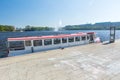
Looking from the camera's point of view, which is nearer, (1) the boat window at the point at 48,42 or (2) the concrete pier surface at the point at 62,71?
(2) the concrete pier surface at the point at 62,71

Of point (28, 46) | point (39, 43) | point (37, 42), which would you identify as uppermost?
point (37, 42)

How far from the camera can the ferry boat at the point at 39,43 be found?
779 inches

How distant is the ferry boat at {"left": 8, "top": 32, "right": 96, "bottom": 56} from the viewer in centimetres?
1980

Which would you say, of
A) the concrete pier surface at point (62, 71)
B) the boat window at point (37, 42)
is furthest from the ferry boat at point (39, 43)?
the concrete pier surface at point (62, 71)

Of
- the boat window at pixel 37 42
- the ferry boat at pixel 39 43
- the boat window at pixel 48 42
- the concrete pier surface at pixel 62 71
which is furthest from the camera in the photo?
the boat window at pixel 48 42

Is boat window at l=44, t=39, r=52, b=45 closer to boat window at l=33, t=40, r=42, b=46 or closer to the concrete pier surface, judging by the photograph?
boat window at l=33, t=40, r=42, b=46

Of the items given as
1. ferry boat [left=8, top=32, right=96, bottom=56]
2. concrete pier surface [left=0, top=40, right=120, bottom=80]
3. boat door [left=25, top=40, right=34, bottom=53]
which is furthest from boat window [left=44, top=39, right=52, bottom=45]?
concrete pier surface [left=0, top=40, right=120, bottom=80]

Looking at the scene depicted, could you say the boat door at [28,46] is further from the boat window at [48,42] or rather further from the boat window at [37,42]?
the boat window at [48,42]

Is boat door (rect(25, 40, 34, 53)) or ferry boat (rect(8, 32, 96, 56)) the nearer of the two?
ferry boat (rect(8, 32, 96, 56))

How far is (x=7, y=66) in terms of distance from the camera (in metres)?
12.0

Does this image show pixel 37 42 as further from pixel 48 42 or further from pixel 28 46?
pixel 48 42

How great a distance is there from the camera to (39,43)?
21.7m

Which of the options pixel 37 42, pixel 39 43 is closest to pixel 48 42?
pixel 39 43

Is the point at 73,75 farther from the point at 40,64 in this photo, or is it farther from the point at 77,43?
the point at 77,43
